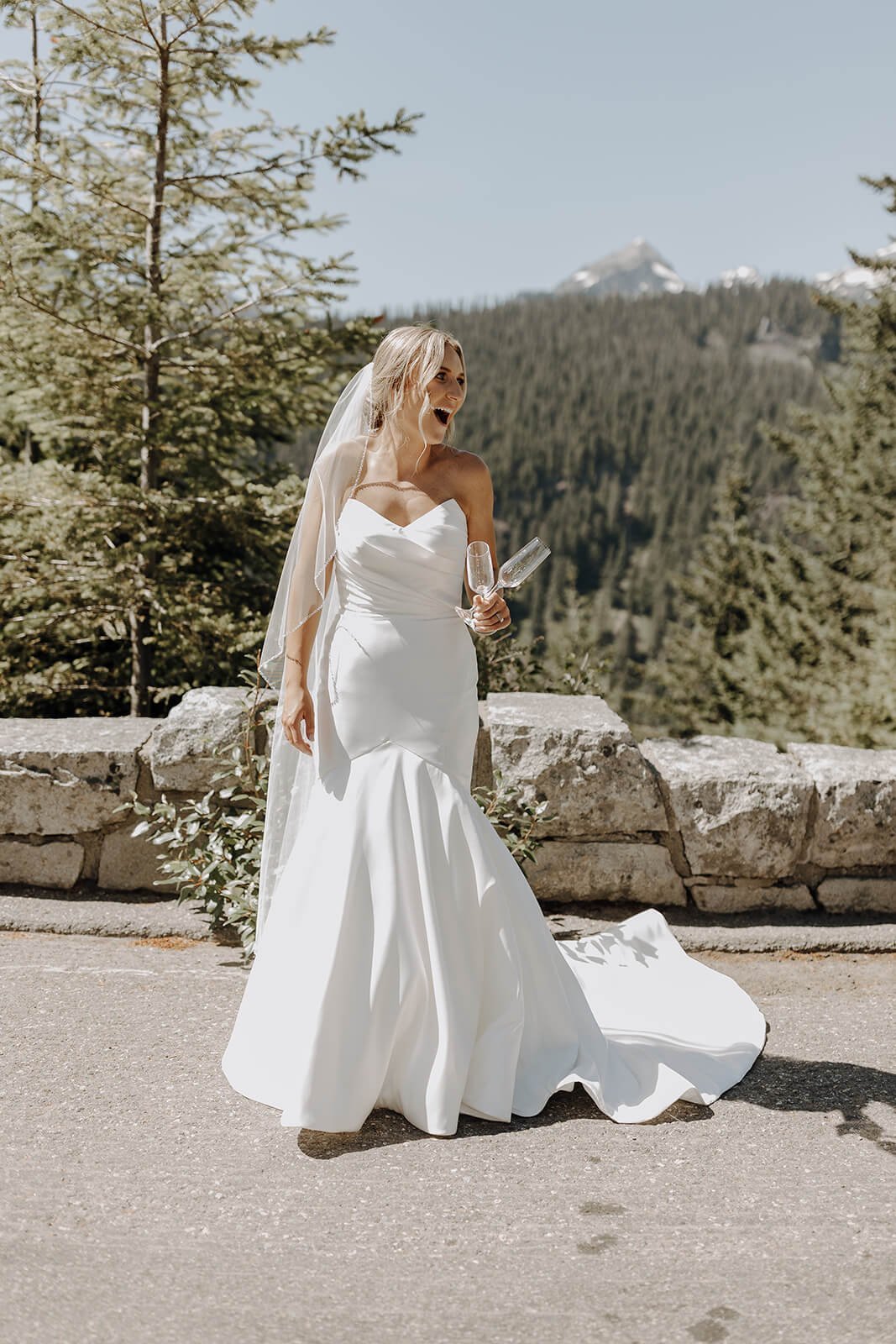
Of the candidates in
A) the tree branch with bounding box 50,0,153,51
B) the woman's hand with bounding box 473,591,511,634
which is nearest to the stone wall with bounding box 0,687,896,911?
the woman's hand with bounding box 473,591,511,634

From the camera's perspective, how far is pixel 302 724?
3.12 meters

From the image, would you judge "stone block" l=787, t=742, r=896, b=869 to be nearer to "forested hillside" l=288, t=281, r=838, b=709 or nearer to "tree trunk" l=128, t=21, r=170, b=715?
"tree trunk" l=128, t=21, r=170, b=715

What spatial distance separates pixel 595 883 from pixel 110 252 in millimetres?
5113

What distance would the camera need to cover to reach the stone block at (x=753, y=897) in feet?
14.2

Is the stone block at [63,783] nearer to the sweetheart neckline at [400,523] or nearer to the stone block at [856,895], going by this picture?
the sweetheart neckline at [400,523]

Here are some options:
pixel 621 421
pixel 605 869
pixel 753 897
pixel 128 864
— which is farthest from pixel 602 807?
pixel 621 421

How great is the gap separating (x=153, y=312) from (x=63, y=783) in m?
3.36

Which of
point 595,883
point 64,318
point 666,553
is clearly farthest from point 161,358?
point 666,553

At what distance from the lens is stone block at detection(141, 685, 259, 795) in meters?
4.25

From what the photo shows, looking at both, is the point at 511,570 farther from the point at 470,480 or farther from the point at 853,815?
the point at 853,815

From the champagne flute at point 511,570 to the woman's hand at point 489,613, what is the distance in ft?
0.14

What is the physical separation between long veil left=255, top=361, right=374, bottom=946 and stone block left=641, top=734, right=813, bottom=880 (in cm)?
173

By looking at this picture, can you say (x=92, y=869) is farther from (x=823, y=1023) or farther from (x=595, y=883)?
(x=823, y=1023)

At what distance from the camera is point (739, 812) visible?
4.19 m
